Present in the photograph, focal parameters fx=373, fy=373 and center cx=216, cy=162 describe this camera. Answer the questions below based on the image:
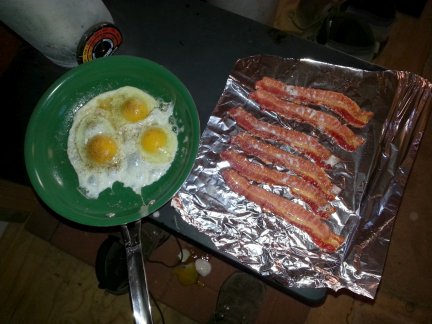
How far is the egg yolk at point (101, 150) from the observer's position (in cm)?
180

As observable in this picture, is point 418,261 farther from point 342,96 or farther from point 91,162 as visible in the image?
point 91,162

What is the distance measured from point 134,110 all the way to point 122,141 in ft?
0.54

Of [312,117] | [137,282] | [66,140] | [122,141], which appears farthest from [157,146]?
[312,117]

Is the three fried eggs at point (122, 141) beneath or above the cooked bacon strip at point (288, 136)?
beneath

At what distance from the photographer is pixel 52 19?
1675 millimetres

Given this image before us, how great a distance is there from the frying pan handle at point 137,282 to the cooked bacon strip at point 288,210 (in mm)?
529

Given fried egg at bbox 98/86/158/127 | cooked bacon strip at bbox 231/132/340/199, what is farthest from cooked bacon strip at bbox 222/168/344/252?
fried egg at bbox 98/86/158/127

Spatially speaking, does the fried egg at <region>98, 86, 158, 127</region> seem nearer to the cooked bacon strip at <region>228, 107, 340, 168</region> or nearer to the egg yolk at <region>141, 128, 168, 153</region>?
the egg yolk at <region>141, 128, 168, 153</region>

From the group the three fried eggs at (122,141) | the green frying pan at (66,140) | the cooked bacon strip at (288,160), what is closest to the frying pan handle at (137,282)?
the green frying pan at (66,140)

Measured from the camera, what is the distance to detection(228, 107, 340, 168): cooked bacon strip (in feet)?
6.04

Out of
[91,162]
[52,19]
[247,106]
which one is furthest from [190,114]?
[52,19]

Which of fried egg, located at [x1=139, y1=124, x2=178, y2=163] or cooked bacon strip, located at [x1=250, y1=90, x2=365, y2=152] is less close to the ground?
cooked bacon strip, located at [x1=250, y1=90, x2=365, y2=152]

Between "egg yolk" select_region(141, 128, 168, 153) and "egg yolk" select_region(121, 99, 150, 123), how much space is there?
0.10 meters

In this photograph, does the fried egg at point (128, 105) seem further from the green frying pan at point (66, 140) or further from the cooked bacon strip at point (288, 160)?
the cooked bacon strip at point (288, 160)
